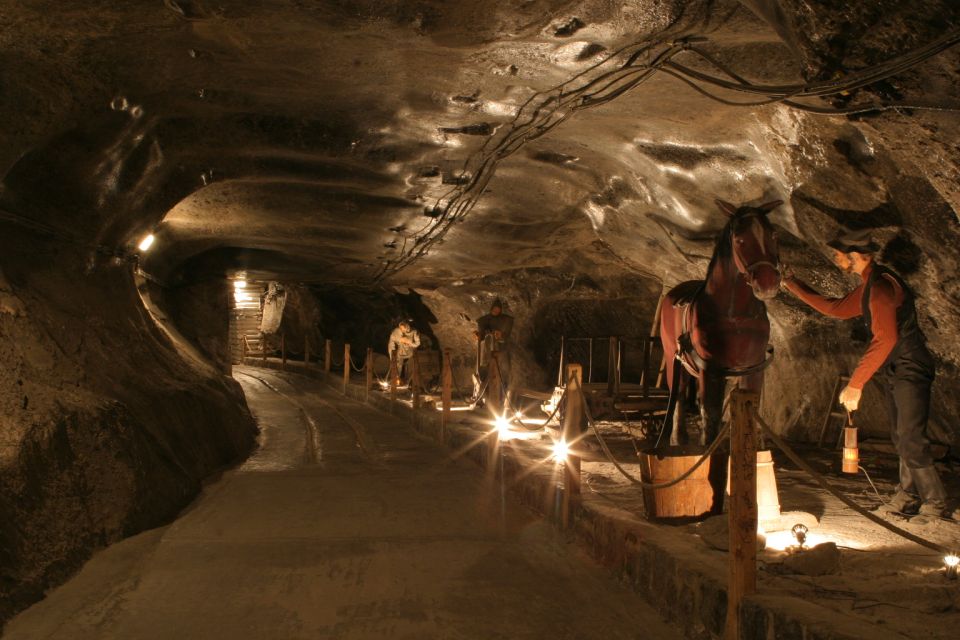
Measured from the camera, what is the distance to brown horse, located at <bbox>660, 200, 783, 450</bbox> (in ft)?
15.6

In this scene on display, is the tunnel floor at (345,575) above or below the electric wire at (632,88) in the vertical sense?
below

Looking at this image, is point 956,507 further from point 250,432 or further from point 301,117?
point 250,432

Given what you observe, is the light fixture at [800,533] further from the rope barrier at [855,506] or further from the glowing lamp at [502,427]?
the glowing lamp at [502,427]

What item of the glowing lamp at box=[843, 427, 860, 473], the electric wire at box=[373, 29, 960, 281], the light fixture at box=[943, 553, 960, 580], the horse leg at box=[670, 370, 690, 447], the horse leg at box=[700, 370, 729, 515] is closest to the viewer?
the light fixture at box=[943, 553, 960, 580]

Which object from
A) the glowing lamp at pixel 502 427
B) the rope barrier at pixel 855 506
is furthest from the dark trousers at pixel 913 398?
the glowing lamp at pixel 502 427

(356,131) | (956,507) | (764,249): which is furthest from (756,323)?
(356,131)

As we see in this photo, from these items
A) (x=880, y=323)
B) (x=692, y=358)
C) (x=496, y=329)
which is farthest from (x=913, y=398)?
(x=496, y=329)

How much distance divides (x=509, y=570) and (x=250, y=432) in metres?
6.95

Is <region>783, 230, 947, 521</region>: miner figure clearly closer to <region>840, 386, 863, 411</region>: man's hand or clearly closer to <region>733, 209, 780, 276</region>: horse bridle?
<region>840, 386, 863, 411</region>: man's hand

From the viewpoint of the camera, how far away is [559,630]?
12.4 ft

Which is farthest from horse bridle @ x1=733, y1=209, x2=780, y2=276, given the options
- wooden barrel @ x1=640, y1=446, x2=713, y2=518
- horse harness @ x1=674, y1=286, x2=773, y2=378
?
wooden barrel @ x1=640, y1=446, x2=713, y2=518

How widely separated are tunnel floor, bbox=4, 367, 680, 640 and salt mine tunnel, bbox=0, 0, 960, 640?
0.03 m

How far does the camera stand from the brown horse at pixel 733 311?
475 centimetres

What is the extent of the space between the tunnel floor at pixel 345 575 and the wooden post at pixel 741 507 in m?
0.63
